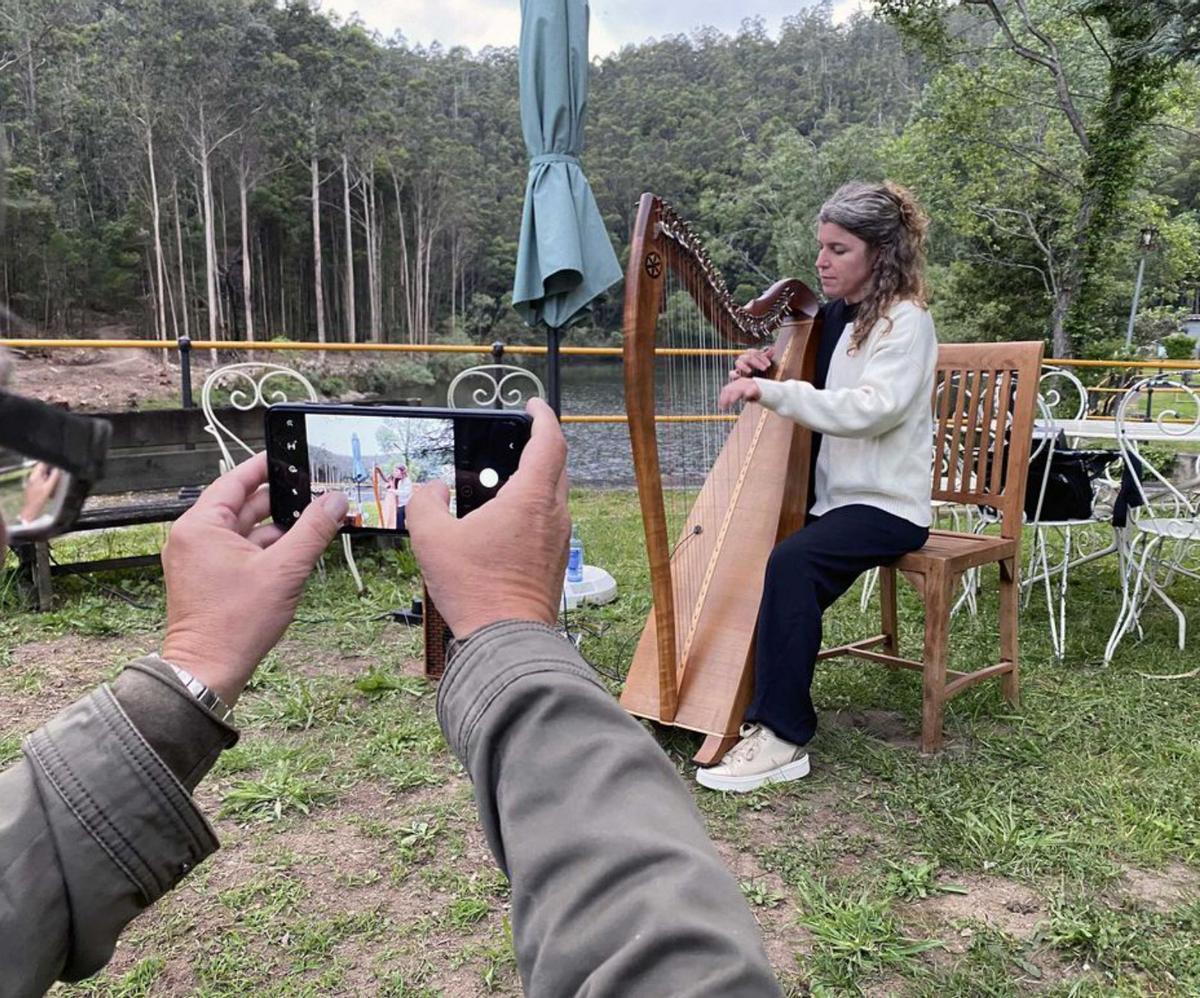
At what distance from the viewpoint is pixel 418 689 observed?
2627mm

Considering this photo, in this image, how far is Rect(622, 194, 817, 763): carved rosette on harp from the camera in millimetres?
1817

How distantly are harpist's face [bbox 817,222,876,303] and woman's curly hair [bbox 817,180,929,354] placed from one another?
0.04 feet

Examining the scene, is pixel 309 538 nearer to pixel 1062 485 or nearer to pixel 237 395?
pixel 1062 485

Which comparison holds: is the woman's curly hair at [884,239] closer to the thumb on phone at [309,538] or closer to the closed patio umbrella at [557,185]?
the closed patio umbrella at [557,185]

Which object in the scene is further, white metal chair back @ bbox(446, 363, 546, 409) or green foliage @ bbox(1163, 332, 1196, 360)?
green foliage @ bbox(1163, 332, 1196, 360)

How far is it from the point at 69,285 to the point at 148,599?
2722cm

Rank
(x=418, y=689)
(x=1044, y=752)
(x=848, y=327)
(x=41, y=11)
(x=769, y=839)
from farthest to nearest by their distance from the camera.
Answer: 1. (x=41, y=11)
2. (x=418, y=689)
3. (x=848, y=327)
4. (x=1044, y=752)
5. (x=769, y=839)

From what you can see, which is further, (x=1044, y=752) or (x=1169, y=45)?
(x=1169, y=45)

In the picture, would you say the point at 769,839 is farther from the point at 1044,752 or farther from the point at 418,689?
the point at 418,689

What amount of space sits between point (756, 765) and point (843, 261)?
1303mm

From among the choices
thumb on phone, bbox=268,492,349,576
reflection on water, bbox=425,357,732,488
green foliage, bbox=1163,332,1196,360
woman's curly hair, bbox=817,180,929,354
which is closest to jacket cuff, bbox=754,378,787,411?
reflection on water, bbox=425,357,732,488

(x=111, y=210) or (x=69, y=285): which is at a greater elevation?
(x=111, y=210)

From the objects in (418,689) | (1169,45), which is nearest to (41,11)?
(1169,45)

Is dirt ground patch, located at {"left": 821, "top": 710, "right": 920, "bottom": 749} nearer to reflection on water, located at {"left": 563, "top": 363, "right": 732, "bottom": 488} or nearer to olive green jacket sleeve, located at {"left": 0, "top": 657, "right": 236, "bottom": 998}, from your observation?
reflection on water, located at {"left": 563, "top": 363, "right": 732, "bottom": 488}
